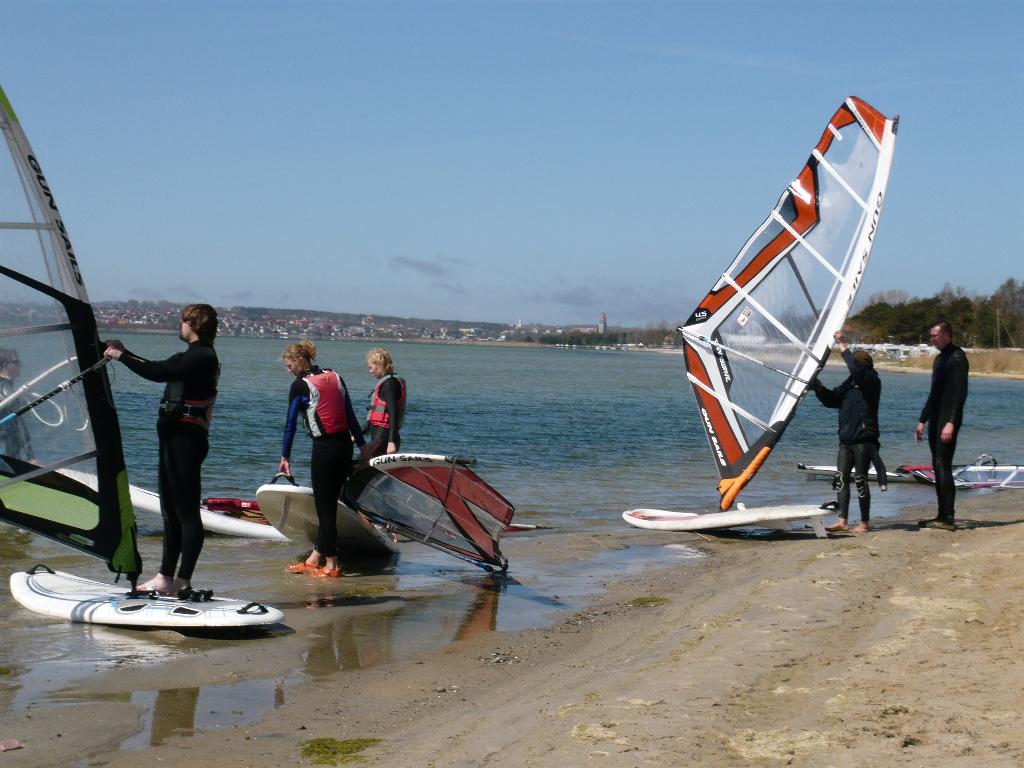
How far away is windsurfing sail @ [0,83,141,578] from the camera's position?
4930mm

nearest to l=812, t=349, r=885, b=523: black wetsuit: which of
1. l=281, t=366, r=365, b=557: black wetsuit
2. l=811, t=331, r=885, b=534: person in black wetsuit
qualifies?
l=811, t=331, r=885, b=534: person in black wetsuit

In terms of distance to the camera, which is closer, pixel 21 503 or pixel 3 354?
pixel 3 354

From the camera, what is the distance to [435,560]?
8125 millimetres

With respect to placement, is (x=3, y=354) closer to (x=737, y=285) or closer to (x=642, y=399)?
(x=737, y=285)

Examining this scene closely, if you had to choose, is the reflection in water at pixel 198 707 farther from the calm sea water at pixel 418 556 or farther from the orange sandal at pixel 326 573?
the orange sandal at pixel 326 573

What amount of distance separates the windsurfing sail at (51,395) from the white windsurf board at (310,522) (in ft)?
5.78

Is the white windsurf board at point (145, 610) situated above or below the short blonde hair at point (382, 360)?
below

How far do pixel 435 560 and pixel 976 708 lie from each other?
4940 mm

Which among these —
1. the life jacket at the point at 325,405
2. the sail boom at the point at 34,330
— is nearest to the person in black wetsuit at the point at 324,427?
the life jacket at the point at 325,405

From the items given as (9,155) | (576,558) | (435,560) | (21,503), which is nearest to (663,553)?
(576,558)

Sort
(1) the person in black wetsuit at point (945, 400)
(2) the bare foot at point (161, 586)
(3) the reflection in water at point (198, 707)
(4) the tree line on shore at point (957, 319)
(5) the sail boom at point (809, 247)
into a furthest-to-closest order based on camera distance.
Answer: (4) the tree line on shore at point (957, 319) → (5) the sail boom at point (809, 247) → (1) the person in black wetsuit at point (945, 400) → (2) the bare foot at point (161, 586) → (3) the reflection in water at point (198, 707)

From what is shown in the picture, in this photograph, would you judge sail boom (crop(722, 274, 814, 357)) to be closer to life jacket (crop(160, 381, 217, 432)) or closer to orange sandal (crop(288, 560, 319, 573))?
orange sandal (crop(288, 560, 319, 573))

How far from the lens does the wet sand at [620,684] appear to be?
3.50 meters

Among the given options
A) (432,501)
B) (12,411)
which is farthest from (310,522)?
(12,411)
